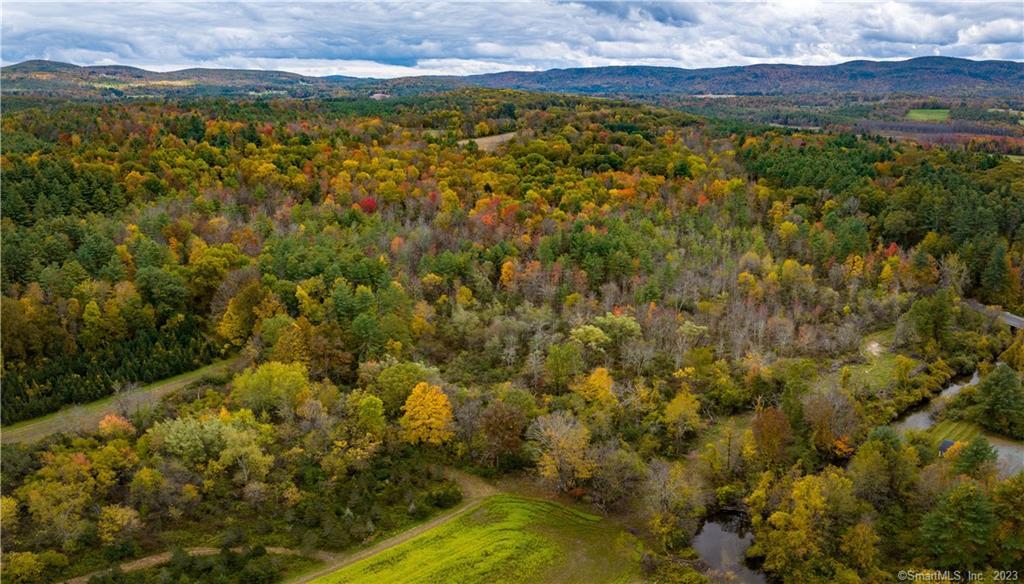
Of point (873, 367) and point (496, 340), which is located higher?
point (496, 340)

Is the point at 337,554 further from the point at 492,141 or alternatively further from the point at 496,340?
the point at 492,141

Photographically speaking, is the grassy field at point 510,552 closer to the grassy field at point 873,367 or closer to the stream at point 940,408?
the stream at point 940,408

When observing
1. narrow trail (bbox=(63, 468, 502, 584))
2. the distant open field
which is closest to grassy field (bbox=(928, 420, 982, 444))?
narrow trail (bbox=(63, 468, 502, 584))

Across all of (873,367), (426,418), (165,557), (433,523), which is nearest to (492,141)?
(873,367)

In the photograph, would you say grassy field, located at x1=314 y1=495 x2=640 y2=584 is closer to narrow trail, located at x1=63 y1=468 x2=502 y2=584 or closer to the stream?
narrow trail, located at x1=63 y1=468 x2=502 y2=584

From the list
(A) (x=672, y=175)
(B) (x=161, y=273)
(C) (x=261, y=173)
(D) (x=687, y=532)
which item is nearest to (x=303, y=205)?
(C) (x=261, y=173)

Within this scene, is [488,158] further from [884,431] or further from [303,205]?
[884,431]

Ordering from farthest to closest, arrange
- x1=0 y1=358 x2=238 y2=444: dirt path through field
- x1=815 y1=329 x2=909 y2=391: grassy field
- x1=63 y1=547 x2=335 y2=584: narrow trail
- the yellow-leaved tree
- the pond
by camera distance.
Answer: x1=815 y1=329 x2=909 y2=391: grassy field < the yellow-leaved tree < x1=0 y1=358 x2=238 y2=444: dirt path through field < the pond < x1=63 y1=547 x2=335 y2=584: narrow trail
